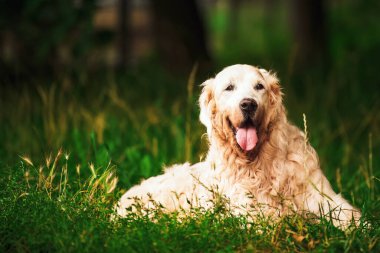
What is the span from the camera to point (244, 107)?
4.29 meters

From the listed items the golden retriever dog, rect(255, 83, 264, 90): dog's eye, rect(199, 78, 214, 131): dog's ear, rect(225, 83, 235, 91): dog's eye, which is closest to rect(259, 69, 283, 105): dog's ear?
the golden retriever dog

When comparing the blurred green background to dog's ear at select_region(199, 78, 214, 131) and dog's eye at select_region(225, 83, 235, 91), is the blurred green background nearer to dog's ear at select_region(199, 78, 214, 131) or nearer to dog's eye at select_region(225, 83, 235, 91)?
dog's ear at select_region(199, 78, 214, 131)

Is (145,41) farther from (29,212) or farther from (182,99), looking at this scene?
(29,212)

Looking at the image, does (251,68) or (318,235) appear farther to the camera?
(251,68)

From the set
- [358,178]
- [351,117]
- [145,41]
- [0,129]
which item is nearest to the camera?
[358,178]

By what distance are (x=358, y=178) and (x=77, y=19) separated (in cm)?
340

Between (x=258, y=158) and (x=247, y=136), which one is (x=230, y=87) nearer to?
(x=247, y=136)

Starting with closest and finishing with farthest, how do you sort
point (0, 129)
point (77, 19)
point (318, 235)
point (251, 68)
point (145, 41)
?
point (318, 235) < point (251, 68) < point (0, 129) < point (77, 19) < point (145, 41)

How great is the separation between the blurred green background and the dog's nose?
1332mm

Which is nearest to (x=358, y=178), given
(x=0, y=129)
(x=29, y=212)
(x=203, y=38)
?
(x=29, y=212)

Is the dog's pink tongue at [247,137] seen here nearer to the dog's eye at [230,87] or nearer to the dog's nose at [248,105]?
the dog's nose at [248,105]

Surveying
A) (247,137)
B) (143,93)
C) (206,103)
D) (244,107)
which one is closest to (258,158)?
(247,137)

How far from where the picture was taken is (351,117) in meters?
7.75

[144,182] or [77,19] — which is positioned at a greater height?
[77,19]
